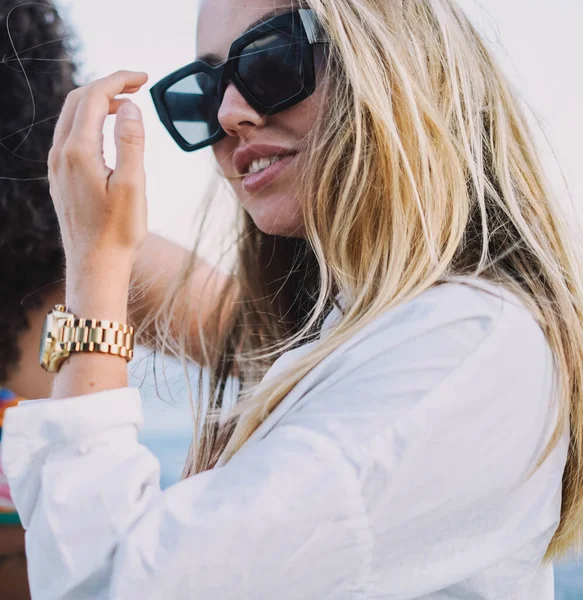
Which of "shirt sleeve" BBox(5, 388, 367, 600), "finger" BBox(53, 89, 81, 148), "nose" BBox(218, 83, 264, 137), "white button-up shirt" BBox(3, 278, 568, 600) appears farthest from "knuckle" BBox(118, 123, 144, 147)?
"shirt sleeve" BBox(5, 388, 367, 600)

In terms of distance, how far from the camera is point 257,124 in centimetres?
138

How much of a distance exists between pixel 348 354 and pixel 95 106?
62 cm

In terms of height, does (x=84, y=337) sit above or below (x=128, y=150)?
below

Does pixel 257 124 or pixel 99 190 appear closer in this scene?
pixel 99 190

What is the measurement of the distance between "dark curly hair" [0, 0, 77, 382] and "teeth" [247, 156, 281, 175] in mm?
612

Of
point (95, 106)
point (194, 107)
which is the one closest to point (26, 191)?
point (194, 107)

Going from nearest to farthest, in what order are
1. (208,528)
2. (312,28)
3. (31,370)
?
(208,528)
(312,28)
(31,370)

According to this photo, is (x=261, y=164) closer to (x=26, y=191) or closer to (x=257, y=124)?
(x=257, y=124)

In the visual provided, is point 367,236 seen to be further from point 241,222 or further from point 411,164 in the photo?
point 241,222

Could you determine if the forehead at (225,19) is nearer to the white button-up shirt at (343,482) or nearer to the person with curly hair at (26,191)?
the person with curly hair at (26,191)

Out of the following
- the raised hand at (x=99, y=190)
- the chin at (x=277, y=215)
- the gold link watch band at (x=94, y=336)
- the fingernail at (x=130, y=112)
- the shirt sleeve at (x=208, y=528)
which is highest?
the fingernail at (x=130, y=112)

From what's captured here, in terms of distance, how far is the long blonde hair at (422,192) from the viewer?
1067 mm

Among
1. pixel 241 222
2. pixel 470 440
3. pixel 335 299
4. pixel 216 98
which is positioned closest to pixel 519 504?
pixel 470 440

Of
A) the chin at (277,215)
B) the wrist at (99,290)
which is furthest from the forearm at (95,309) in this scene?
the chin at (277,215)
